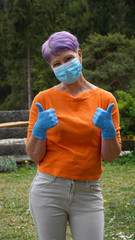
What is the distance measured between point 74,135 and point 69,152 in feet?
0.29

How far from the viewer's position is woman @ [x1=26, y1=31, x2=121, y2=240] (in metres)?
1.72

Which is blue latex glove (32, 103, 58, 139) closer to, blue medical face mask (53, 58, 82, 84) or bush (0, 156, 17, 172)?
blue medical face mask (53, 58, 82, 84)

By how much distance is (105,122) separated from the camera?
5.49 ft

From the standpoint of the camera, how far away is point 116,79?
2002cm

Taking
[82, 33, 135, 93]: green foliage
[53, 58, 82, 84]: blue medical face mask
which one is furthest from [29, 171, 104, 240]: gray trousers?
[82, 33, 135, 93]: green foliage

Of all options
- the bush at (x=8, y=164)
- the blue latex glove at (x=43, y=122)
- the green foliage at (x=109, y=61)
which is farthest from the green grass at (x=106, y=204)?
the green foliage at (x=109, y=61)

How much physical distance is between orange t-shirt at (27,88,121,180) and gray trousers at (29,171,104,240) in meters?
0.05

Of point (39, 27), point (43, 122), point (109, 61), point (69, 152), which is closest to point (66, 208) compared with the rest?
point (69, 152)

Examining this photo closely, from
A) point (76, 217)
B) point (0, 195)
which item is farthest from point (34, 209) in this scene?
point (0, 195)

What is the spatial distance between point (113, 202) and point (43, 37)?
78.6ft

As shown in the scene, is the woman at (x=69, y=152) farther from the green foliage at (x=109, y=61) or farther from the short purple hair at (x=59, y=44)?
the green foliage at (x=109, y=61)

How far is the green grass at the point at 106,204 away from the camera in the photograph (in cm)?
380

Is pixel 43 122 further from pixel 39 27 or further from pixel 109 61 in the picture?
pixel 39 27

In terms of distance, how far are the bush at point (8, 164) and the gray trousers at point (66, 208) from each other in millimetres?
5374
